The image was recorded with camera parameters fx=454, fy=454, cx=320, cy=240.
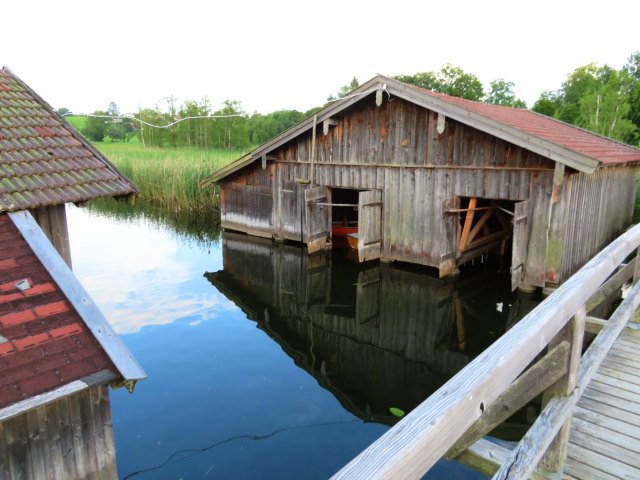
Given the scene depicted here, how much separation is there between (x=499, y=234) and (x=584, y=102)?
58.5 feet

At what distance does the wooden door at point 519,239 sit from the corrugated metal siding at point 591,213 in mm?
802

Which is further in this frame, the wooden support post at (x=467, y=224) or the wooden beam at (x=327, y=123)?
the wooden beam at (x=327, y=123)

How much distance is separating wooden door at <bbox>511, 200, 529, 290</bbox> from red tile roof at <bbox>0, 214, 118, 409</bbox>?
842cm

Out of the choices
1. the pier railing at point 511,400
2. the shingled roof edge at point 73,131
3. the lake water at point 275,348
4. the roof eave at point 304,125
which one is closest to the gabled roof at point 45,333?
the shingled roof edge at point 73,131

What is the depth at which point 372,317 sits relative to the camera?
888 centimetres

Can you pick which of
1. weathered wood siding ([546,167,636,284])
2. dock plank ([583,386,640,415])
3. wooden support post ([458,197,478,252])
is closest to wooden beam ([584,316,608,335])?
dock plank ([583,386,640,415])

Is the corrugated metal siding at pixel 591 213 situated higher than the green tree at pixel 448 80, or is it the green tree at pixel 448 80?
the green tree at pixel 448 80

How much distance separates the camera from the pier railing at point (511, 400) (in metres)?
1.22

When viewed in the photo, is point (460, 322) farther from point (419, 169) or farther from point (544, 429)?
point (544, 429)

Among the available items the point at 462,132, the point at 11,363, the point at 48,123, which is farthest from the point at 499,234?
the point at 11,363

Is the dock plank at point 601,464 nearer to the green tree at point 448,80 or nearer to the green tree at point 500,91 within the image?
the green tree at point 448,80

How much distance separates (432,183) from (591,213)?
12.5 feet

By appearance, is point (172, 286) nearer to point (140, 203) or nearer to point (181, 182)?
point (181, 182)

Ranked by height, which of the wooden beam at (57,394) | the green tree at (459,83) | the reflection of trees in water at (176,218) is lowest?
the reflection of trees in water at (176,218)
